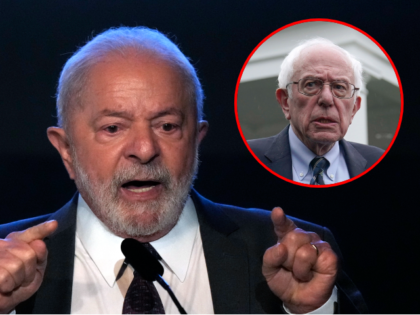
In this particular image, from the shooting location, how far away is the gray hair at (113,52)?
Result: 6.05 feet

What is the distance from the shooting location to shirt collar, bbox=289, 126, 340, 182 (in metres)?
2.16

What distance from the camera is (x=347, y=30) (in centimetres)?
218

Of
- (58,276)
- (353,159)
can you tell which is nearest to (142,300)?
(58,276)

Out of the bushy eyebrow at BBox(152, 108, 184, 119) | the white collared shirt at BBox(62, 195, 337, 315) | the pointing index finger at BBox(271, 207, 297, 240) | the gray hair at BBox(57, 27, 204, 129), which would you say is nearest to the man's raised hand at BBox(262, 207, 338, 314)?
the pointing index finger at BBox(271, 207, 297, 240)

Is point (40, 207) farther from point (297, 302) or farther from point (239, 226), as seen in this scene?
point (297, 302)

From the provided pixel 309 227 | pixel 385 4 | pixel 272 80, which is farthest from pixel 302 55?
pixel 309 227

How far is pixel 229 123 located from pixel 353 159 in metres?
0.55

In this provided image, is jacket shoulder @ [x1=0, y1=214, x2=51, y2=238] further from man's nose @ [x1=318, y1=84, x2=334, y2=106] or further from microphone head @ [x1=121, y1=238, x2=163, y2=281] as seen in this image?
man's nose @ [x1=318, y1=84, x2=334, y2=106]

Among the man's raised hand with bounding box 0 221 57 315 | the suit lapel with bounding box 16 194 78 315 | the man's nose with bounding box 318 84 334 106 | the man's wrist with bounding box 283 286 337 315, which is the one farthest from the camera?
the man's nose with bounding box 318 84 334 106

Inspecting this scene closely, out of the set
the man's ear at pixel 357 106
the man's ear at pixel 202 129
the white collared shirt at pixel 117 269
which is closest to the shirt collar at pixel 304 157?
the man's ear at pixel 357 106

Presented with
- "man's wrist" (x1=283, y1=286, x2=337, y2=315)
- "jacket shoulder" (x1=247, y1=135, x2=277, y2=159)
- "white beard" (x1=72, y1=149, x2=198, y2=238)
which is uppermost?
"jacket shoulder" (x1=247, y1=135, x2=277, y2=159)

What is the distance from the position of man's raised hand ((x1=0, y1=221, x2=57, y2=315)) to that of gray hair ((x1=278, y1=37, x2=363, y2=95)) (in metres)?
1.18

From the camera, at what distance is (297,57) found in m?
2.13

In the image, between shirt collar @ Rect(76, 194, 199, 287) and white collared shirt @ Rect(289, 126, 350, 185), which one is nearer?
shirt collar @ Rect(76, 194, 199, 287)
